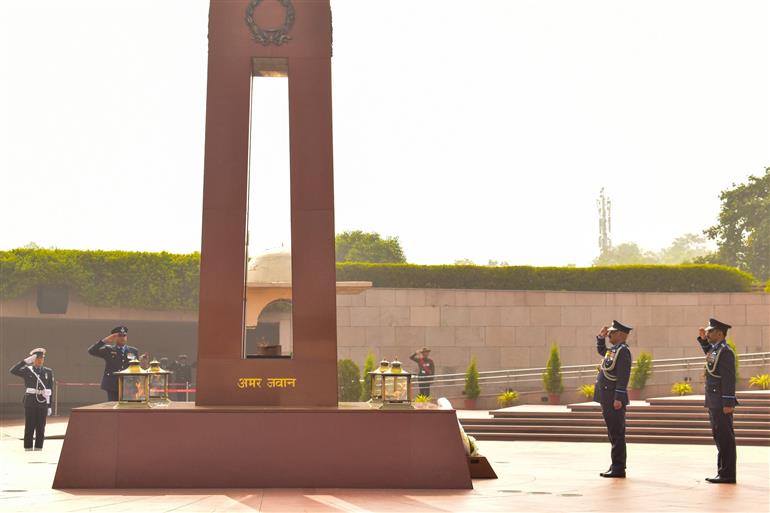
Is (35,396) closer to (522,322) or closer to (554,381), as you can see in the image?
(554,381)

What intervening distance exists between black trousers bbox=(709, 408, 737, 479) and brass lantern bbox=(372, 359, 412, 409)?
3.77m

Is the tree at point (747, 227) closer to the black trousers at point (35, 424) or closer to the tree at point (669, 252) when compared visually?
the black trousers at point (35, 424)

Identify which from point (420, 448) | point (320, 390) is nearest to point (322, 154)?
point (320, 390)

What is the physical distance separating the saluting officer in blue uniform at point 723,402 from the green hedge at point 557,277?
807 inches

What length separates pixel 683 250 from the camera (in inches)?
5468

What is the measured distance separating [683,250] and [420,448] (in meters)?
134

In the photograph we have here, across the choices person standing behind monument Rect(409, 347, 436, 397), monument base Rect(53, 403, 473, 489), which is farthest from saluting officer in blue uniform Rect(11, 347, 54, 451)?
person standing behind monument Rect(409, 347, 436, 397)

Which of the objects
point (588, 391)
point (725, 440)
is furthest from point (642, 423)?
point (725, 440)

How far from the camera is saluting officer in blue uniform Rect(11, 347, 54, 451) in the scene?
54.9 ft

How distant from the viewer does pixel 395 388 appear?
1124cm

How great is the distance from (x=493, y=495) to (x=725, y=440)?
3420 mm

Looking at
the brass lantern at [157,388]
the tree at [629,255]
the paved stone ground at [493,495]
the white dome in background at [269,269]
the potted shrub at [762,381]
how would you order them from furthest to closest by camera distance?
1. the tree at [629,255]
2. the potted shrub at [762,381]
3. the white dome in background at [269,269]
4. the brass lantern at [157,388]
5. the paved stone ground at [493,495]

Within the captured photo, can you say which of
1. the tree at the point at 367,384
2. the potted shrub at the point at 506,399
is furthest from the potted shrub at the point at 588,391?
the tree at the point at 367,384

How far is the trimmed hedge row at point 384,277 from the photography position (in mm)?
31609
